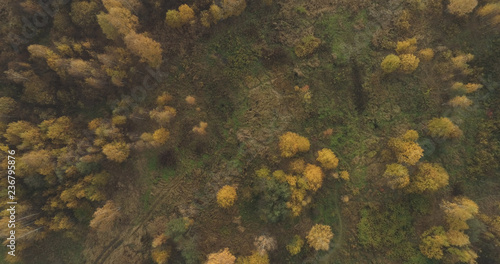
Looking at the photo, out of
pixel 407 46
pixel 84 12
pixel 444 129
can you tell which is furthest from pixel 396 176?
pixel 84 12

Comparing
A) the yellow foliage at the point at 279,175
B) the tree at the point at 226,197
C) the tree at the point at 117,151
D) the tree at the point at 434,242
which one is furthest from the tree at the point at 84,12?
the tree at the point at 434,242

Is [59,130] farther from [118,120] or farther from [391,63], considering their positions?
[391,63]

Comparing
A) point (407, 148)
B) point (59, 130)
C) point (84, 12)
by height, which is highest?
point (84, 12)

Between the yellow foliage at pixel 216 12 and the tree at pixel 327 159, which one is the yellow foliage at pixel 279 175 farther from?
the yellow foliage at pixel 216 12

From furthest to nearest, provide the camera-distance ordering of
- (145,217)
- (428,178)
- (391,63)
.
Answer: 1. (145,217)
2. (391,63)
3. (428,178)

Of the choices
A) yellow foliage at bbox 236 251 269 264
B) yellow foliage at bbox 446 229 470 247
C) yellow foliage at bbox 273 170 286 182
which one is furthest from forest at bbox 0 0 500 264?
yellow foliage at bbox 446 229 470 247

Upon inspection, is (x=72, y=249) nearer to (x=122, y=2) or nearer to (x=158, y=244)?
(x=158, y=244)

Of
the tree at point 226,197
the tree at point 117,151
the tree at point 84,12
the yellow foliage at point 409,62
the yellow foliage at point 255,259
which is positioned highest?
the tree at point 84,12
